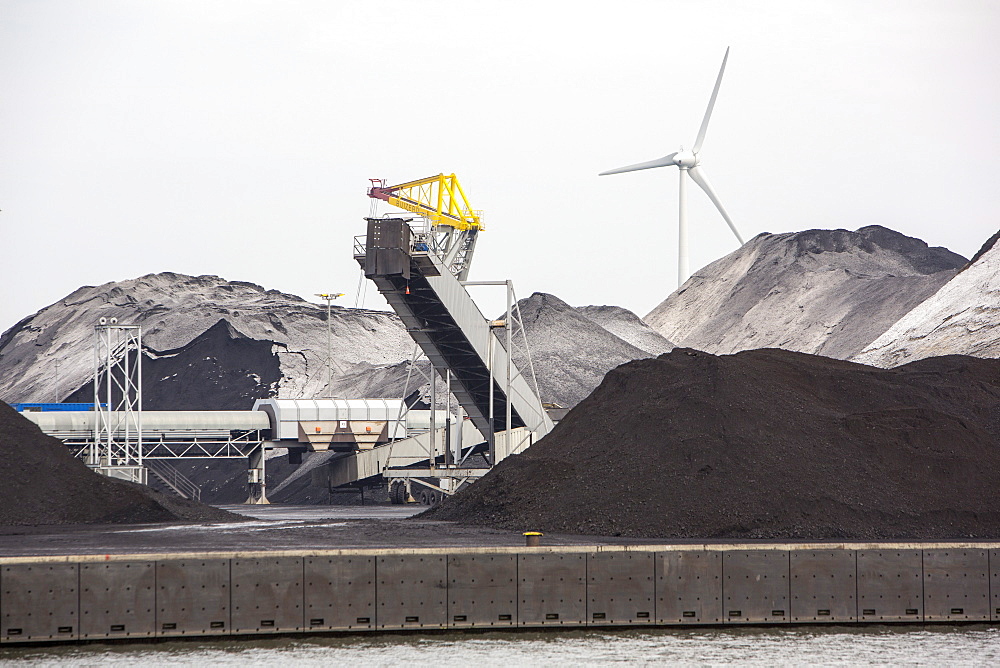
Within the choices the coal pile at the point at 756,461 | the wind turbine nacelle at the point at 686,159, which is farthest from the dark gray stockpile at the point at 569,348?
the coal pile at the point at 756,461

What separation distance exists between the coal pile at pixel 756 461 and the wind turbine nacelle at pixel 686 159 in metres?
57.4

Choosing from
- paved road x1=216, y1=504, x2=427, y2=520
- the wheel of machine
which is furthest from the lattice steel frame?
the wheel of machine

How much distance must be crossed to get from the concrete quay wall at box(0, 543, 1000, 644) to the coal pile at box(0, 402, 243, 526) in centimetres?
1455

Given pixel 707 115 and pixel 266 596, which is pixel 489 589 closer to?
pixel 266 596

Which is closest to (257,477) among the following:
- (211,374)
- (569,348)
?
(211,374)

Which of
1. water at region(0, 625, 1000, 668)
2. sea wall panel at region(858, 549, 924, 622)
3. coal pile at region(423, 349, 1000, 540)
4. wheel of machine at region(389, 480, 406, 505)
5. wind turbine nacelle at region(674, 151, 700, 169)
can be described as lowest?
wheel of machine at region(389, 480, 406, 505)

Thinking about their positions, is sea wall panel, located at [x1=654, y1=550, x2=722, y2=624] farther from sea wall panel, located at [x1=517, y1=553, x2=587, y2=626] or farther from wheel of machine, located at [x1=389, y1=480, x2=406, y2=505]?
wheel of machine, located at [x1=389, y1=480, x2=406, y2=505]

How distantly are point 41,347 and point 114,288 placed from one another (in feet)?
30.0

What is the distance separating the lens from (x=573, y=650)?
19.1m

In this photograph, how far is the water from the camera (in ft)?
59.7

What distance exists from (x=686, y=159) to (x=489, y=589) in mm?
75131

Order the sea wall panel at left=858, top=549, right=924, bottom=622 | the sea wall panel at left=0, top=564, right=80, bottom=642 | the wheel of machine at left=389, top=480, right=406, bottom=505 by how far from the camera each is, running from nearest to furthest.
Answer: the sea wall panel at left=0, top=564, right=80, bottom=642, the sea wall panel at left=858, top=549, right=924, bottom=622, the wheel of machine at left=389, top=480, right=406, bottom=505

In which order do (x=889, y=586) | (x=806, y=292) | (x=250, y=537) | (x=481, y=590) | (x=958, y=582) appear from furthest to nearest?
(x=806, y=292) < (x=250, y=537) < (x=958, y=582) < (x=889, y=586) < (x=481, y=590)

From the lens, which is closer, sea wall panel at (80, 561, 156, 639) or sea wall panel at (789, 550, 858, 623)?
sea wall panel at (80, 561, 156, 639)
